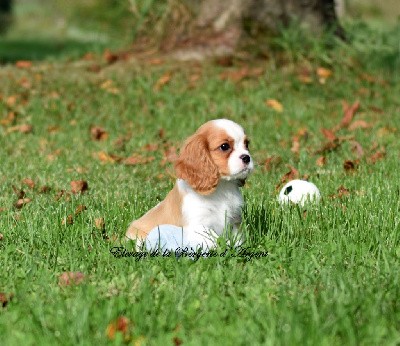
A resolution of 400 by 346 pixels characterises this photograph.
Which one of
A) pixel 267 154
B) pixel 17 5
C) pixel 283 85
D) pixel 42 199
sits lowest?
pixel 42 199

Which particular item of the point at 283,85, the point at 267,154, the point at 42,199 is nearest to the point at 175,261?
the point at 42,199

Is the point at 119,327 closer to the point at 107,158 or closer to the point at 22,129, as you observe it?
the point at 107,158

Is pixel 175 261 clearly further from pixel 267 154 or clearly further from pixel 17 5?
pixel 17 5

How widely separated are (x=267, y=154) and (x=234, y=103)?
5.86ft

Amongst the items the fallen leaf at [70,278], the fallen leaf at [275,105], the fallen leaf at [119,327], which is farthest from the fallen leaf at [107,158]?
the fallen leaf at [119,327]

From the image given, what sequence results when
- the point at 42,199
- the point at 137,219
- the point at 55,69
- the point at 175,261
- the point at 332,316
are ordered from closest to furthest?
the point at 332,316
the point at 175,261
the point at 137,219
the point at 42,199
the point at 55,69

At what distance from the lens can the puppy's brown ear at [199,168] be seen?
15.3 ft

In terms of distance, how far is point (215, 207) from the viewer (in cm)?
484

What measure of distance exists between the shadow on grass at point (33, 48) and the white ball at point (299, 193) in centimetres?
1256

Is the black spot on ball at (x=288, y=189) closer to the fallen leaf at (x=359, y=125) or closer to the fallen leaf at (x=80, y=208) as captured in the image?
the fallen leaf at (x=80, y=208)

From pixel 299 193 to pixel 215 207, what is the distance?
1.30m

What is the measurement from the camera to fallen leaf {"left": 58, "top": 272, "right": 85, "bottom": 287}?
4.27m

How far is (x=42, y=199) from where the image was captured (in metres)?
6.36

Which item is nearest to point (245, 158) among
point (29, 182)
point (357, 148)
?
point (29, 182)
